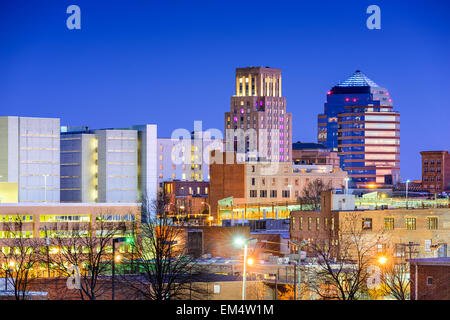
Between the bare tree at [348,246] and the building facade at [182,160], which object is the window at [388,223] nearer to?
the bare tree at [348,246]

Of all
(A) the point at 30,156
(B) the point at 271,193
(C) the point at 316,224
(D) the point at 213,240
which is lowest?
(D) the point at 213,240

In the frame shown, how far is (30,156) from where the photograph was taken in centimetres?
12050

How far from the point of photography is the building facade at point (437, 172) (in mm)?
Answer: 184000

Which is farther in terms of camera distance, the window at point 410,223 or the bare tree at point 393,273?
the window at point 410,223

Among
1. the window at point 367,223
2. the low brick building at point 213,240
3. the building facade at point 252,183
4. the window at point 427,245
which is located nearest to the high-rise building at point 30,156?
the building facade at point 252,183

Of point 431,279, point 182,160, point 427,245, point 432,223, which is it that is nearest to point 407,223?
point 432,223

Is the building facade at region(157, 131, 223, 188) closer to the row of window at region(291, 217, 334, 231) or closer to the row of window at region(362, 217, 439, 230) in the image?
the row of window at region(291, 217, 334, 231)

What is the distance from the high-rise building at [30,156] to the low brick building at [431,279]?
305 feet

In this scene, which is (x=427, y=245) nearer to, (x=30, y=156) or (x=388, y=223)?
(x=388, y=223)

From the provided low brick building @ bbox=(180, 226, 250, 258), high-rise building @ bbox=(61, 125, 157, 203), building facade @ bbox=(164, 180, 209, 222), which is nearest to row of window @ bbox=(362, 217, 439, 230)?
low brick building @ bbox=(180, 226, 250, 258)

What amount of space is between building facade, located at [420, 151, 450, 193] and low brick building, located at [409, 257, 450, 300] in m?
154

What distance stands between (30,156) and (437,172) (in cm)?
10157
